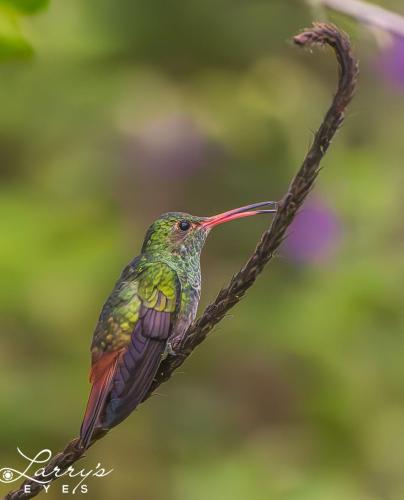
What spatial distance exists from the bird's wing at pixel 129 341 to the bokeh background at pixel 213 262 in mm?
2739

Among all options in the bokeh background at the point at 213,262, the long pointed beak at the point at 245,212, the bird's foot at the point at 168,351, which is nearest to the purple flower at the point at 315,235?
the bokeh background at the point at 213,262

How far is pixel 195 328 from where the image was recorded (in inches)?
42.6

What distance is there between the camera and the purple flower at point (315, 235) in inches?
179

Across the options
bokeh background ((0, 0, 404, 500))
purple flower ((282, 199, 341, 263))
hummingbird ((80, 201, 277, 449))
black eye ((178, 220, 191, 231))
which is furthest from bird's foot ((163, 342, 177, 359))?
purple flower ((282, 199, 341, 263))

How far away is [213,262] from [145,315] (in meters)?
3.83

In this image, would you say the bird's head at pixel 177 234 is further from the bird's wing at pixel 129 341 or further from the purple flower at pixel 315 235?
the purple flower at pixel 315 235

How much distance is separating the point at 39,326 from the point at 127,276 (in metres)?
3.43

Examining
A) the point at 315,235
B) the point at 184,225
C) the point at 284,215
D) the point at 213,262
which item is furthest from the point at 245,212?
the point at 213,262

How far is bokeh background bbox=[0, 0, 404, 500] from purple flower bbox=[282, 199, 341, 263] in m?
0.01

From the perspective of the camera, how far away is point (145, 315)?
3.97ft

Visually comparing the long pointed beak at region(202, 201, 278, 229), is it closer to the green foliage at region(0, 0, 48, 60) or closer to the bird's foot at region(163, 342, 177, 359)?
the bird's foot at region(163, 342, 177, 359)

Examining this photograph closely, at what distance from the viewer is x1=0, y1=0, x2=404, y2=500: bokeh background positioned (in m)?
4.47

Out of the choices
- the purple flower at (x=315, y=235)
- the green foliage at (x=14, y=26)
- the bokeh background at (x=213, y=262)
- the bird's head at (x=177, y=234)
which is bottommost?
the bokeh background at (x=213, y=262)

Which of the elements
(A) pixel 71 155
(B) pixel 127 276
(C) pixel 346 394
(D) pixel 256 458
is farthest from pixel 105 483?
(B) pixel 127 276
